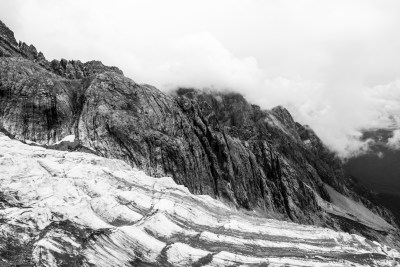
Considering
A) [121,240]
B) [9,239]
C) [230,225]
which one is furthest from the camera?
[230,225]

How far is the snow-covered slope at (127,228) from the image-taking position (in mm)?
85188

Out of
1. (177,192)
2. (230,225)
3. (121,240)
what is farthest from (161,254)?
(177,192)

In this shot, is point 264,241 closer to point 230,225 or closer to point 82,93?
point 230,225

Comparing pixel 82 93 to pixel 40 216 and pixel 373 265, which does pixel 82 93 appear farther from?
pixel 373 265

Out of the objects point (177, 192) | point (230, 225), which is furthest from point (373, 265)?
point (177, 192)

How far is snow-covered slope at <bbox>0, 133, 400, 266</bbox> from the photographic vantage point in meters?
85.2

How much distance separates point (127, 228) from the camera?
9269 cm

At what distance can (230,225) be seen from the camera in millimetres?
110312

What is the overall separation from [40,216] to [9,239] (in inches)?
396

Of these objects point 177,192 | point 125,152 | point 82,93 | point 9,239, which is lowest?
point 9,239

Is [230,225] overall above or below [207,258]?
above

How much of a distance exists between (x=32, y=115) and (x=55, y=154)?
151ft

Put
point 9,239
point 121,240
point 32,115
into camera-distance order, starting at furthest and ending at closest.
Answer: point 32,115, point 121,240, point 9,239

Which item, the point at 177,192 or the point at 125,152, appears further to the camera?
the point at 125,152
